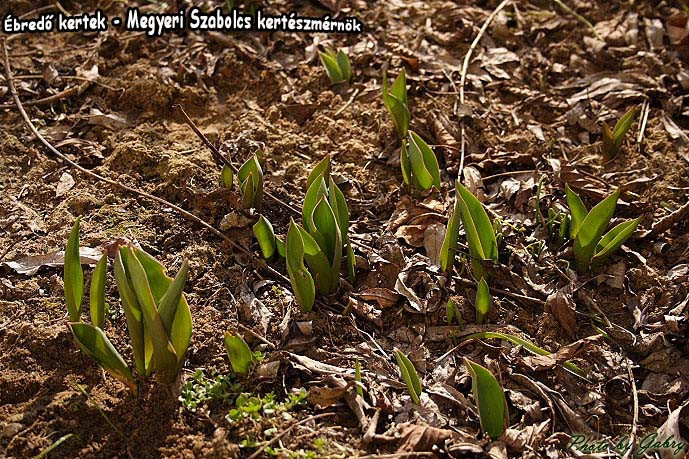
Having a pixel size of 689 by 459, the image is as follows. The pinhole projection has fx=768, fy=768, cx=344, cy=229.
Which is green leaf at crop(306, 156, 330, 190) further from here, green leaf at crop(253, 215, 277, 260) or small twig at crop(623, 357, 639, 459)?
small twig at crop(623, 357, 639, 459)

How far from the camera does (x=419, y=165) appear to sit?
2533 mm

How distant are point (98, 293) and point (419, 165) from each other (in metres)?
1.12

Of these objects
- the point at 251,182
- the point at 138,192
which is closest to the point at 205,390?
the point at 251,182

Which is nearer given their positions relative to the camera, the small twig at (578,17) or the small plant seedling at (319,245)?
the small plant seedling at (319,245)

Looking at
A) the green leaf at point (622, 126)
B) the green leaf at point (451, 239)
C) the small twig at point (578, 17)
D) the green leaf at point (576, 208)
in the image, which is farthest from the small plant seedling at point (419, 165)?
the small twig at point (578, 17)

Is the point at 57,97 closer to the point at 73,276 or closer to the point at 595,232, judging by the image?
the point at 73,276

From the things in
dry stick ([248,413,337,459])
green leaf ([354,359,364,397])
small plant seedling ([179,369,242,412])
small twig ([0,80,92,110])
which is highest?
small twig ([0,80,92,110])

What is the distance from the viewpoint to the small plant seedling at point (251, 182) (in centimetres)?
242

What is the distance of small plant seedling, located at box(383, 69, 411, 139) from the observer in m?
2.70

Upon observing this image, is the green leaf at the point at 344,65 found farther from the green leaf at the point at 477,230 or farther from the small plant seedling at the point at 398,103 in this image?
the green leaf at the point at 477,230

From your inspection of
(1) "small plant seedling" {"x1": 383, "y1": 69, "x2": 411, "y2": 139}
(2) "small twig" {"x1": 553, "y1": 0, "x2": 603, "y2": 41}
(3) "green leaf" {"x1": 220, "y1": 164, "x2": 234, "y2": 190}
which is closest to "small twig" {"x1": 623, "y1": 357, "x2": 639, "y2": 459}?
(1) "small plant seedling" {"x1": 383, "y1": 69, "x2": 411, "y2": 139}

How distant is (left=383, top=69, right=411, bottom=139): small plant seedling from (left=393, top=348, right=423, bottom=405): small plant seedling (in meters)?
1.04

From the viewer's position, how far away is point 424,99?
3.01m

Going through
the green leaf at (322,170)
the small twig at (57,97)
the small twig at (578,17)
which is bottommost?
the green leaf at (322,170)
